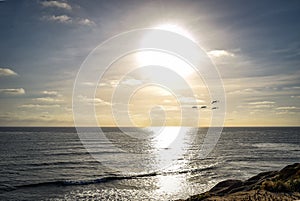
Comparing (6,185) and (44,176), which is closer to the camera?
(6,185)

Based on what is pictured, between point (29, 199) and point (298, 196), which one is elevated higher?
point (298, 196)

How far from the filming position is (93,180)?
104 feet

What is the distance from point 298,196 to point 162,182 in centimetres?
2166

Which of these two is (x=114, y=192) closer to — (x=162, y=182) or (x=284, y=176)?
(x=162, y=182)

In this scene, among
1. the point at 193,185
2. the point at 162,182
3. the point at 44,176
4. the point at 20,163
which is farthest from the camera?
the point at 20,163

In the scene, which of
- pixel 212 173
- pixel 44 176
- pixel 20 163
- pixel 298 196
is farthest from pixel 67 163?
pixel 298 196

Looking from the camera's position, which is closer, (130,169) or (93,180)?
(93,180)

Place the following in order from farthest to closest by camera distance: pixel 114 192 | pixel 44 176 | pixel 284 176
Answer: pixel 44 176, pixel 114 192, pixel 284 176

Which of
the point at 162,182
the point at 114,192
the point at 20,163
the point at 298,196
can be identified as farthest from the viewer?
the point at 20,163

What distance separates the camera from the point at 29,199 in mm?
24109

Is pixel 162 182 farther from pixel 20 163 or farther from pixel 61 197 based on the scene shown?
pixel 20 163

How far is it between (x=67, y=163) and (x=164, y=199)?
83.9 feet

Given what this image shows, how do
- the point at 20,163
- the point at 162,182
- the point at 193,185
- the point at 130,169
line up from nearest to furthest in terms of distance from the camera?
the point at 193,185, the point at 162,182, the point at 130,169, the point at 20,163

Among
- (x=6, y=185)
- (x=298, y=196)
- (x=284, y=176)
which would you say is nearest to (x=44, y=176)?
(x=6, y=185)
